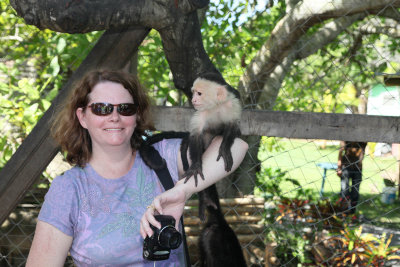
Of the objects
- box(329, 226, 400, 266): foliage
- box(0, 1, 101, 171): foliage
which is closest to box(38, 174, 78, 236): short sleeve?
box(0, 1, 101, 171): foliage

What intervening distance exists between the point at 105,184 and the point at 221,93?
1.80ft

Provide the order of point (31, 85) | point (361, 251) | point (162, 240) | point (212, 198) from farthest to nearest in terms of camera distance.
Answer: point (361, 251)
point (31, 85)
point (212, 198)
point (162, 240)

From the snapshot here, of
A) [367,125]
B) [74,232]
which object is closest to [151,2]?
[74,232]

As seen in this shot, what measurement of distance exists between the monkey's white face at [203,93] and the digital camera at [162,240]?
1.70 feet

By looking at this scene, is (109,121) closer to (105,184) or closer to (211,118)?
(105,184)

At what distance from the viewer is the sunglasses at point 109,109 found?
1.28m

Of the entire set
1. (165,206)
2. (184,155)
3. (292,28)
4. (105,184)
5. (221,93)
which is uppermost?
(292,28)

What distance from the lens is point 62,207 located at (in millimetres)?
1228

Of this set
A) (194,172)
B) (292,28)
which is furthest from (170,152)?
(292,28)

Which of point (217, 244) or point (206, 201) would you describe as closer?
point (217, 244)

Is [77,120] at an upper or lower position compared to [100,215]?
upper

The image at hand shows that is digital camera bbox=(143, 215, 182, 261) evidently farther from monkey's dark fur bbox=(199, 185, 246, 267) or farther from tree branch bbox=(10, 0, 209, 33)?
tree branch bbox=(10, 0, 209, 33)

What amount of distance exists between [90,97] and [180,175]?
1.34 ft

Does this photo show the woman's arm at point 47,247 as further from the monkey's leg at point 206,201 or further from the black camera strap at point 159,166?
the monkey's leg at point 206,201
